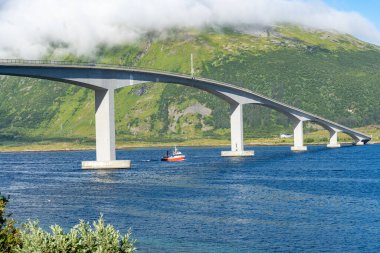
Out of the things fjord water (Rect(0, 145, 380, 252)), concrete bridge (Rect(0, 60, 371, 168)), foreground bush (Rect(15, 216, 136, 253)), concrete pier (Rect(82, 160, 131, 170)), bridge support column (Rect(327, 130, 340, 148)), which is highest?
concrete bridge (Rect(0, 60, 371, 168))

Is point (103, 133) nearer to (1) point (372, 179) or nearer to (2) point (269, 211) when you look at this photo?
(1) point (372, 179)

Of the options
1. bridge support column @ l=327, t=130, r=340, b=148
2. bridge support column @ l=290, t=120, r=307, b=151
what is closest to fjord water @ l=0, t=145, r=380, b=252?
bridge support column @ l=290, t=120, r=307, b=151

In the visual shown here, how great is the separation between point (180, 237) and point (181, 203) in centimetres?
1825

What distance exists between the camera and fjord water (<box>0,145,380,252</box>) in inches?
1847

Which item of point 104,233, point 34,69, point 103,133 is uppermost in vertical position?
point 34,69

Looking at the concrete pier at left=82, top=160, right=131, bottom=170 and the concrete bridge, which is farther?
the concrete pier at left=82, top=160, right=131, bottom=170

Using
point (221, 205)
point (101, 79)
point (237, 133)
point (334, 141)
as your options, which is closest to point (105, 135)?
point (101, 79)

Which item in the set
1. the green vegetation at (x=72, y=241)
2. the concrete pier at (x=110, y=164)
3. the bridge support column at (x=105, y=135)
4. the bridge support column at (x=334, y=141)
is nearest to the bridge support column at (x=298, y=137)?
the bridge support column at (x=334, y=141)

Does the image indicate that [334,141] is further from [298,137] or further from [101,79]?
[101,79]

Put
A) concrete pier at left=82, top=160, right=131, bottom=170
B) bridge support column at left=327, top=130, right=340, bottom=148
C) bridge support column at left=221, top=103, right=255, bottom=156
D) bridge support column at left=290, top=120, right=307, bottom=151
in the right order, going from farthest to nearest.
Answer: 1. bridge support column at left=327, top=130, right=340, bottom=148
2. bridge support column at left=290, top=120, right=307, bottom=151
3. bridge support column at left=221, top=103, right=255, bottom=156
4. concrete pier at left=82, top=160, right=131, bottom=170

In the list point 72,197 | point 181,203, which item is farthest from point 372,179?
point 72,197

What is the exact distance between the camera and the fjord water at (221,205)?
46906mm

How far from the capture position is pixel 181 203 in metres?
66.6

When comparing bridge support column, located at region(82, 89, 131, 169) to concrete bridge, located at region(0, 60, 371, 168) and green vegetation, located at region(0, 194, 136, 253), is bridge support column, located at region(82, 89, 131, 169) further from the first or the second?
green vegetation, located at region(0, 194, 136, 253)
